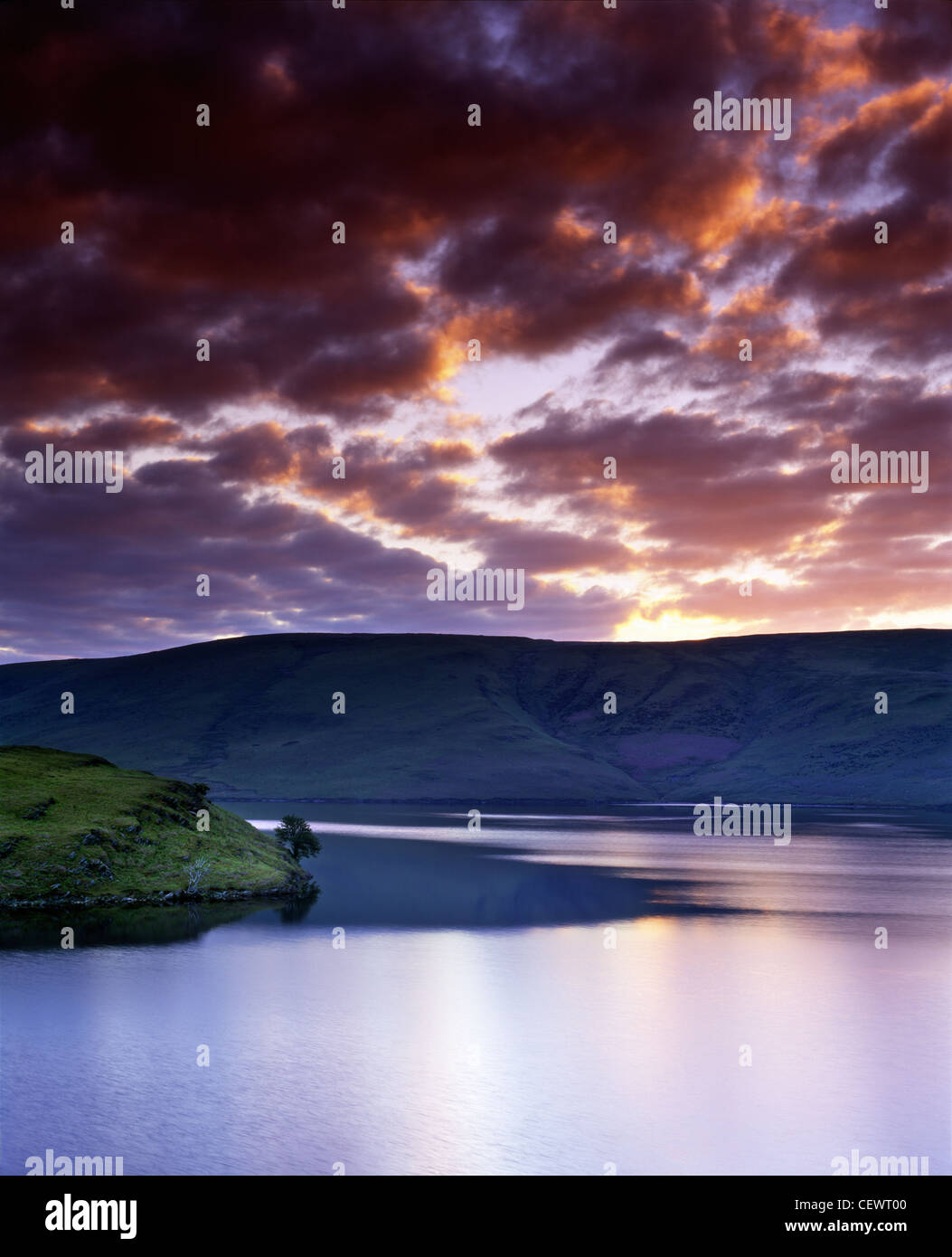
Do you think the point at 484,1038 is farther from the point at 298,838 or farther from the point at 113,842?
the point at 298,838

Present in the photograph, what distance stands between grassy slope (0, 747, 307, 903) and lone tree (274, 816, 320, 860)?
2.43 m

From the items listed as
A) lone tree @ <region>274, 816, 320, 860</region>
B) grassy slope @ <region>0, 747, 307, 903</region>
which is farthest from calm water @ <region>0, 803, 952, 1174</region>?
lone tree @ <region>274, 816, 320, 860</region>

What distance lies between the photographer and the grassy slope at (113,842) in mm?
94188

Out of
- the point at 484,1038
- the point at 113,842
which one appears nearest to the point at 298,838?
the point at 113,842

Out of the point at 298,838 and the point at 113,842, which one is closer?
the point at 113,842

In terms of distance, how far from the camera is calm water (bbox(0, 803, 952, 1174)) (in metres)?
37.6

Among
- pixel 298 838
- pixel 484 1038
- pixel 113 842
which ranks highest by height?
pixel 113 842

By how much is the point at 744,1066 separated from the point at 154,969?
122 feet

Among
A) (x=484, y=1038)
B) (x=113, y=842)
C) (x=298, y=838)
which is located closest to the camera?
(x=484, y=1038)

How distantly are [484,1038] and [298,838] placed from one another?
79.7 metres

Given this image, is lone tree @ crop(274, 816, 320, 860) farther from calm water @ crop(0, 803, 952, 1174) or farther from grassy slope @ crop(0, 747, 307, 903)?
calm water @ crop(0, 803, 952, 1174)

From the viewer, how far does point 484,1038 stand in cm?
5206

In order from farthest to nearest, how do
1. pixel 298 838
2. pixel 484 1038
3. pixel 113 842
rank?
pixel 298 838
pixel 113 842
pixel 484 1038
